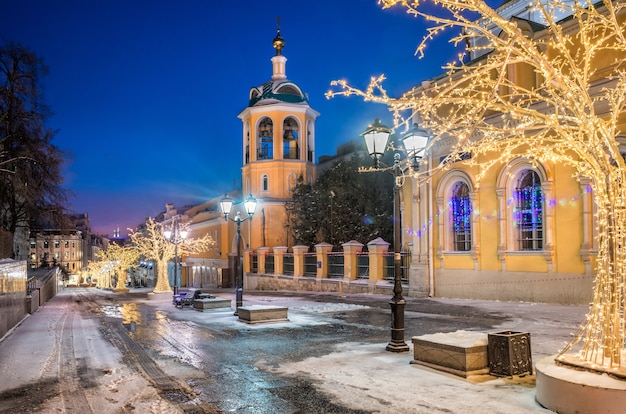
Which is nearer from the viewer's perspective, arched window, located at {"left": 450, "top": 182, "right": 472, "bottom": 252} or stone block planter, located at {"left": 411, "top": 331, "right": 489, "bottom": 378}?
stone block planter, located at {"left": 411, "top": 331, "right": 489, "bottom": 378}

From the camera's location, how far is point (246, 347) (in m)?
10.8

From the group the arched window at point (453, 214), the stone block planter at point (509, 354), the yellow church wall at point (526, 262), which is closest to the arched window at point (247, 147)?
the arched window at point (453, 214)

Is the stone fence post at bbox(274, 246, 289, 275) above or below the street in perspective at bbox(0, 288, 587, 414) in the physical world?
above

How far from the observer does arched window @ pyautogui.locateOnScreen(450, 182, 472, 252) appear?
829 inches

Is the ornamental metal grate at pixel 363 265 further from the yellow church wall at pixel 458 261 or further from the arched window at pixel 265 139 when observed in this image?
the arched window at pixel 265 139

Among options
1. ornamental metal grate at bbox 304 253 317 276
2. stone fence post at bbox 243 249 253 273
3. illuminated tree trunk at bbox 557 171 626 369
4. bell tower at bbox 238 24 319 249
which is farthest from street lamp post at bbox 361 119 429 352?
bell tower at bbox 238 24 319 249

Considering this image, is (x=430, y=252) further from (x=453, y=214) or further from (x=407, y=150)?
(x=407, y=150)

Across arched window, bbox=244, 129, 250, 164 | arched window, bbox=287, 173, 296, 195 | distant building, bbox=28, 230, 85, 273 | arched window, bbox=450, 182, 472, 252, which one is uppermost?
arched window, bbox=244, 129, 250, 164

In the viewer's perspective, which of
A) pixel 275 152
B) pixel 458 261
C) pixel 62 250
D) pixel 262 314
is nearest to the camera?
pixel 262 314

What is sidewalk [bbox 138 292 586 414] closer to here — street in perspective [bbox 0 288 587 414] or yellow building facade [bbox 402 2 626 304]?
street in perspective [bbox 0 288 587 414]

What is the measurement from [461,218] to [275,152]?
2218 cm

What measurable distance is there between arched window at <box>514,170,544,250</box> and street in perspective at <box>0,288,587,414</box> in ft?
10.3

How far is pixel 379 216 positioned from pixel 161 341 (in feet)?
72.9

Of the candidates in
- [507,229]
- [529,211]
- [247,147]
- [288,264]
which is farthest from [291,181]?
[529,211]
